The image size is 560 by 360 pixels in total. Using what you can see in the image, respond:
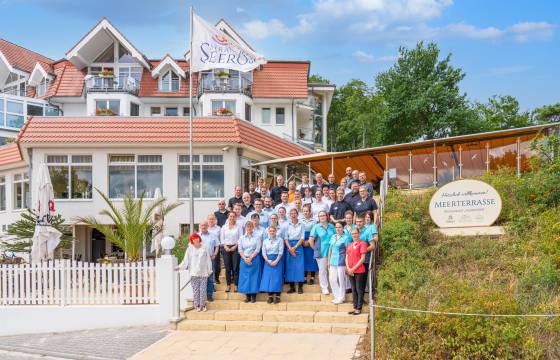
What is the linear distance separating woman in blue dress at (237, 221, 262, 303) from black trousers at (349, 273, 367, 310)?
196 centimetres

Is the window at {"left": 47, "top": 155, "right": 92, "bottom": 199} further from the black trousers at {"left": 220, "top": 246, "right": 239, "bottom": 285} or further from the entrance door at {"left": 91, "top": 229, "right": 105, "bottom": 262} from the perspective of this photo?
the black trousers at {"left": 220, "top": 246, "right": 239, "bottom": 285}

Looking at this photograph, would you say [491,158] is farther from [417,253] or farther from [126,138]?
[126,138]

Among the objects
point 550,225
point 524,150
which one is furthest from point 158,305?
point 524,150

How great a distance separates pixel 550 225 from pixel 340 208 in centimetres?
408

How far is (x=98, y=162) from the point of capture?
21844 mm

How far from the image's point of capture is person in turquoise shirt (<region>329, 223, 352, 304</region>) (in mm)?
11305

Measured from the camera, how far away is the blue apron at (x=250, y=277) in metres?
11.9

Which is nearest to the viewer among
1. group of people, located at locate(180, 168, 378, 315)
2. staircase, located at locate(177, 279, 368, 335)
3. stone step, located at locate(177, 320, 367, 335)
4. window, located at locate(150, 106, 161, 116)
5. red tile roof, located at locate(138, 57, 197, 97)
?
stone step, located at locate(177, 320, 367, 335)

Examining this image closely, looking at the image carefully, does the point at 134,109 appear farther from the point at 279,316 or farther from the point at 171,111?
the point at 279,316

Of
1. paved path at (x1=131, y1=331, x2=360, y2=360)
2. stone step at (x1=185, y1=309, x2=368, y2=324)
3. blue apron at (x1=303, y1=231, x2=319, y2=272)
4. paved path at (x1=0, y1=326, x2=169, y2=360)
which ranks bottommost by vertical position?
paved path at (x1=0, y1=326, x2=169, y2=360)

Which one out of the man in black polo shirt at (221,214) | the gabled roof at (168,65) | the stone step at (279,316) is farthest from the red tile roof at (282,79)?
the stone step at (279,316)

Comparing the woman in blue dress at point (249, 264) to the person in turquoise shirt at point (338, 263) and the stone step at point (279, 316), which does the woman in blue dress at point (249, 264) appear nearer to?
the stone step at point (279, 316)

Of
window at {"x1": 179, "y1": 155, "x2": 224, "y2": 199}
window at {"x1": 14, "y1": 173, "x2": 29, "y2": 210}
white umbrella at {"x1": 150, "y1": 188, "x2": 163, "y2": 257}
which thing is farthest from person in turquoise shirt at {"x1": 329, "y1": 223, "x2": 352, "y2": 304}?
window at {"x1": 14, "y1": 173, "x2": 29, "y2": 210}

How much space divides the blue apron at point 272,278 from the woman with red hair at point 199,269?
1.08 meters
